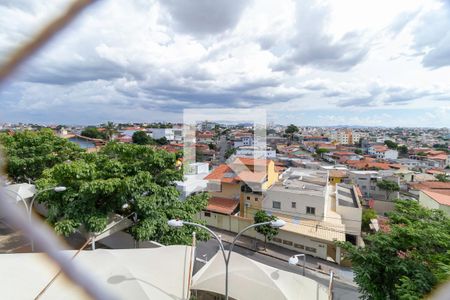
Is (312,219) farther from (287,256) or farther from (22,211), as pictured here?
(22,211)

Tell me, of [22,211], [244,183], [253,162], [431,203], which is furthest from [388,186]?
[22,211]

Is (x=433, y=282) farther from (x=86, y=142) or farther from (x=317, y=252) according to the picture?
(x=86, y=142)

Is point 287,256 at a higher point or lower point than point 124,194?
lower

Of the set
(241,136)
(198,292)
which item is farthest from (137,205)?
(241,136)

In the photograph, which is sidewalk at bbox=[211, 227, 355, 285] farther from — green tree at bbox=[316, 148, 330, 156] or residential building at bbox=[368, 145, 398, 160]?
residential building at bbox=[368, 145, 398, 160]

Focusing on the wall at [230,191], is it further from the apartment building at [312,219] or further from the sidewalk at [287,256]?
the sidewalk at [287,256]

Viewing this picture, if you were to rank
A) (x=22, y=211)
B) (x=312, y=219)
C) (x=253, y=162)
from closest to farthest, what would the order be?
(x=22, y=211) → (x=312, y=219) → (x=253, y=162)

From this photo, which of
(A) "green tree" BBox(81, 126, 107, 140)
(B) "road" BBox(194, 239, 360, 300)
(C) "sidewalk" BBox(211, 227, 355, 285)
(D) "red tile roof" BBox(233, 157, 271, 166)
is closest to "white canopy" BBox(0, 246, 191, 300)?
(B) "road" BBox(194, 239, 360, 300)
